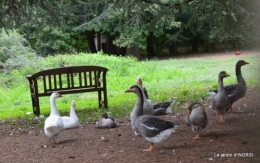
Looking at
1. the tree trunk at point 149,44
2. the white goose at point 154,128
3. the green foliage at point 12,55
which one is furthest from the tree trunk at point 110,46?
the white goose at point 154,128

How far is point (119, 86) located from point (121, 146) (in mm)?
8307

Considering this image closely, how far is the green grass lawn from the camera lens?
9.04 metres

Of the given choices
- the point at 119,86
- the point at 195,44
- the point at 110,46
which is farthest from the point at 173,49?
the point at 119,86

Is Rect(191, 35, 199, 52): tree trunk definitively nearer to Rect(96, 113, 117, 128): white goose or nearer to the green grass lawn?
the green grass lawn

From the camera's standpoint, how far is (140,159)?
413 cm

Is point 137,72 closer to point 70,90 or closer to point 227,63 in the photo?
point 227,63

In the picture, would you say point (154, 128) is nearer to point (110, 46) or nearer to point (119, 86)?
point (119, 86)

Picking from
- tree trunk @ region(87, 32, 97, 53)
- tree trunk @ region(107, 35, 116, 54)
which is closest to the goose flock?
tree trunk @ region(107, 35, 116, 54)

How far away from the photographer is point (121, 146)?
4949mm

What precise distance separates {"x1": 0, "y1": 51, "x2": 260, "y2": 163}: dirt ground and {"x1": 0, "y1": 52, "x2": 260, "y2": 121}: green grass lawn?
101 centimetres

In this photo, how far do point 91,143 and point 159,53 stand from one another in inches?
958

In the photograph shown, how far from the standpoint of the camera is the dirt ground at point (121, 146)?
409cm

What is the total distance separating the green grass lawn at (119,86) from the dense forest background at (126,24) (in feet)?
3.99

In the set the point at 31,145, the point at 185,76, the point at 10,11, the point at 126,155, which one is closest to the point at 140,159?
the point at 126,155
